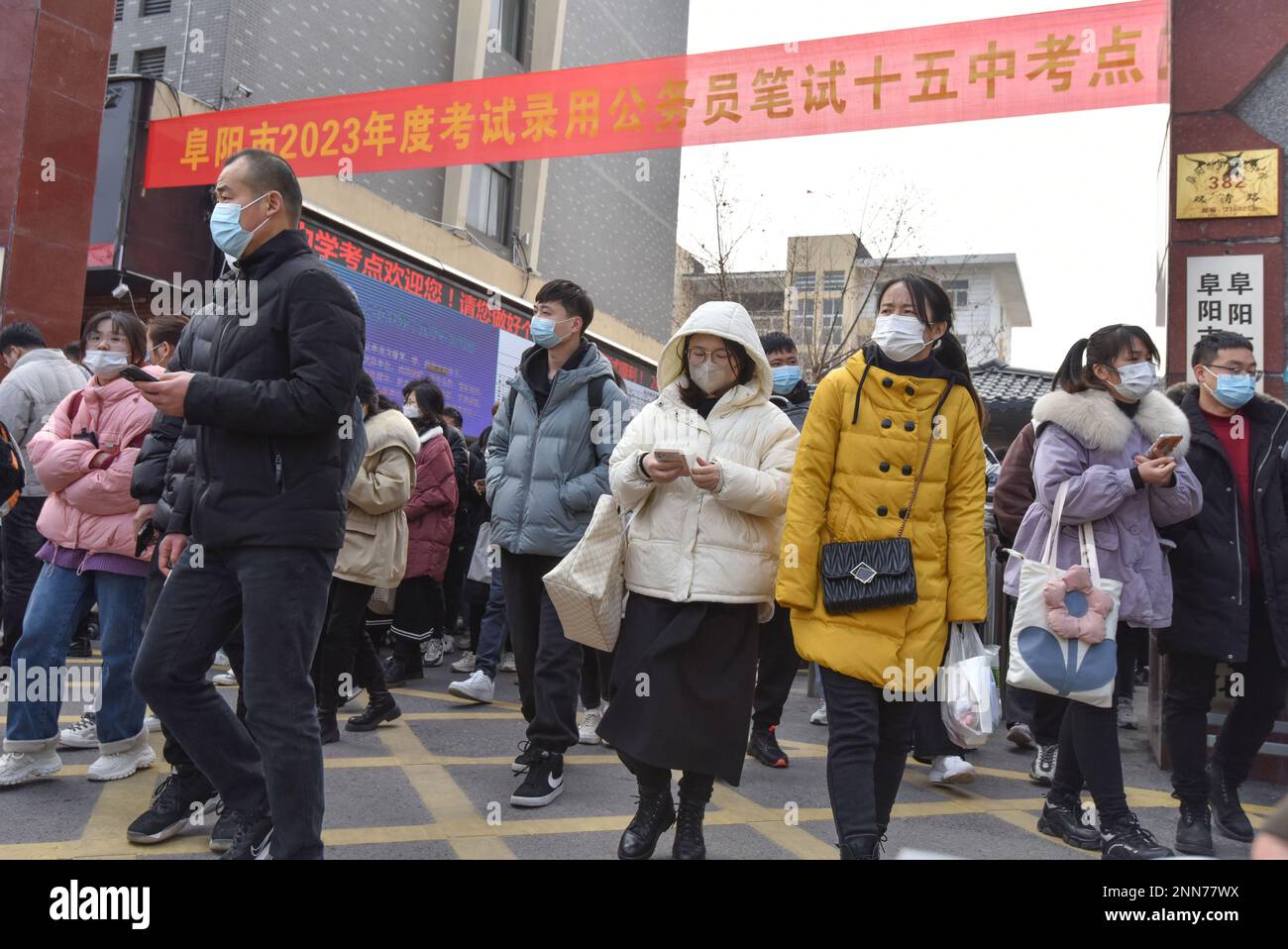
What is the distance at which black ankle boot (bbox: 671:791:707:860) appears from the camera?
338 centimetres

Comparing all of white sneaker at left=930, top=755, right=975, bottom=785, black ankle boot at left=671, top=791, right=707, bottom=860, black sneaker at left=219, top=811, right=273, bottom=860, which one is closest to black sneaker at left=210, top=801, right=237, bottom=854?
black sneaker at left=219, top=811, right=273, bottom=860

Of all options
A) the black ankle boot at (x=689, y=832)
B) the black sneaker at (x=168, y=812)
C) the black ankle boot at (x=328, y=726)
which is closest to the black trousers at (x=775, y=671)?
the black ankle boot at (x=689, y=832)

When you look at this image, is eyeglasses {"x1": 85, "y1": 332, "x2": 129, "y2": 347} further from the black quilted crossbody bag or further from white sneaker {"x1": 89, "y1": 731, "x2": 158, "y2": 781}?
the black quilted crossbody bag

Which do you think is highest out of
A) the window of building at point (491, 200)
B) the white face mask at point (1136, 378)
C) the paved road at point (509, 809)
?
the window of building at point (491, 200)

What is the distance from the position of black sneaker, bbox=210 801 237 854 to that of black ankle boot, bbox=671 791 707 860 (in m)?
1.47

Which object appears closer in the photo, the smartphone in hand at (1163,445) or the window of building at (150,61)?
the smartphone in hand at (1163,445)

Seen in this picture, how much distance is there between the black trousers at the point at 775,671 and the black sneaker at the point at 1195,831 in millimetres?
1806

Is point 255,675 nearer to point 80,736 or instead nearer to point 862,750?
point 862,750

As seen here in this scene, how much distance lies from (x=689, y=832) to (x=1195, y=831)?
2064 mm

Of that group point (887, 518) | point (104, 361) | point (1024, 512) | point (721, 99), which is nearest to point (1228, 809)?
point (1024, 512)

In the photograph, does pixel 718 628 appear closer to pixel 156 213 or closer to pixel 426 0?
pixel 156 213

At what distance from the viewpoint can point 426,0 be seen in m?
16.1

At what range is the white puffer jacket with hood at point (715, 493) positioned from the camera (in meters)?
3.39

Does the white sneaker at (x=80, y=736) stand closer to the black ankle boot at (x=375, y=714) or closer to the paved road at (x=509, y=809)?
the paved road at (x=509, y=809)
